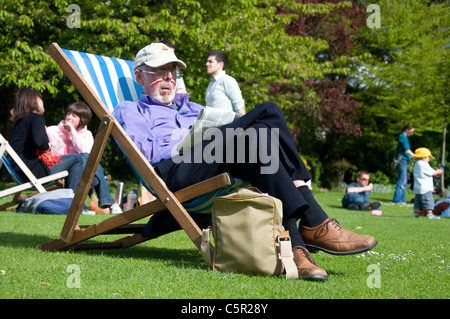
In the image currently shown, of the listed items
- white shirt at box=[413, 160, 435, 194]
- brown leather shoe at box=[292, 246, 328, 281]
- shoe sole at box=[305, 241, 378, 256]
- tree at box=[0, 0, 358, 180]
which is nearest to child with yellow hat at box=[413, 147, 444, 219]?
white shirt at box=[413, 160, 435, 194]

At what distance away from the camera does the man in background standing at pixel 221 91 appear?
6.71 meters

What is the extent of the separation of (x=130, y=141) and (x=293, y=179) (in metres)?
1.09

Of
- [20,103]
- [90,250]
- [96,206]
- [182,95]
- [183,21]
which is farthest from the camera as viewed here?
[183,21]

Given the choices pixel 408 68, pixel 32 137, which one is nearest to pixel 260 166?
pixel 32 137

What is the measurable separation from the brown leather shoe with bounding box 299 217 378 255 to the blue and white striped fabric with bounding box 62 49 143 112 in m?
2.06

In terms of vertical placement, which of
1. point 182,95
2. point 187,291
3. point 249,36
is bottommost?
point 187,291

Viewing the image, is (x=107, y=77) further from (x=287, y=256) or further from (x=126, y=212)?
(x=287, y=256)

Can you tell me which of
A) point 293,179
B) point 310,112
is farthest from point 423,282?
point 310,112

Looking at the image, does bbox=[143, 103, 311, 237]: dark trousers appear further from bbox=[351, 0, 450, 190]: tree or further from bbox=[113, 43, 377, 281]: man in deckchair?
bbox=[351, 0, 450, 190]: tree

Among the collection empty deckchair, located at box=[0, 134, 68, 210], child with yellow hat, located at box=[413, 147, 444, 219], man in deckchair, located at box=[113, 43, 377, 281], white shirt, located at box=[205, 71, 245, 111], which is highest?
white shirt, located at box=[205, 71, 245, 111]

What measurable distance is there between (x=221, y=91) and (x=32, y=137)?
239 cm

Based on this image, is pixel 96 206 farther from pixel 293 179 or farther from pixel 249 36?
pixel 249 36

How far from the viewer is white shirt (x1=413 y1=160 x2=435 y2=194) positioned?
855 cm

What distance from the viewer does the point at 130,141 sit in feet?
11.3
